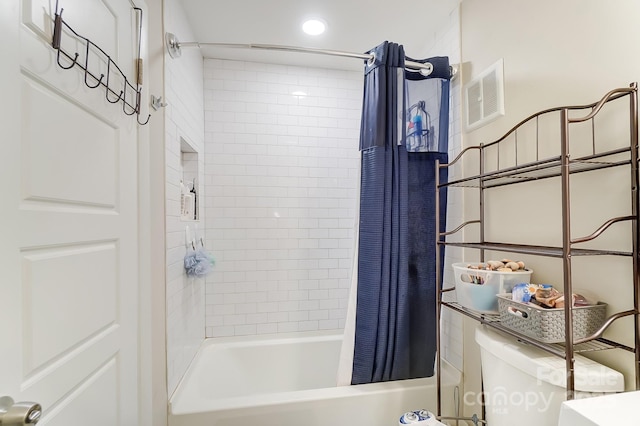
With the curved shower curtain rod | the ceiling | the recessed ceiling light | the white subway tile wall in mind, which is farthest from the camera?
the white subway tile wall

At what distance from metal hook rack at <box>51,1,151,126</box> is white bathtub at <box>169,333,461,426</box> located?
131 cm

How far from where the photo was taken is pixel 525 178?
4.03ft

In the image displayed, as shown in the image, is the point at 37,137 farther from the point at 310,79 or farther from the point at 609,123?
the point at 310,79

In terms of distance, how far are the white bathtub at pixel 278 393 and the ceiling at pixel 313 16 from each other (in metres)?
1.90

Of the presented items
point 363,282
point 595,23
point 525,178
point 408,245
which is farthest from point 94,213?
point 595,23

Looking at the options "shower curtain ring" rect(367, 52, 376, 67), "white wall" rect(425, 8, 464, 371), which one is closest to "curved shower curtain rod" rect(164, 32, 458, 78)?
"shower curtain ring" rect(367, 52, 376, 67)

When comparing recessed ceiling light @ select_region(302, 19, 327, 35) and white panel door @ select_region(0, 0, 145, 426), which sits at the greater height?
recessed ceiling light @ select_region(302, 19, 327, 35)

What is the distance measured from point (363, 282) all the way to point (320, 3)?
1546mm

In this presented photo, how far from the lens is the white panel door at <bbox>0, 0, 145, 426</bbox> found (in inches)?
24.0

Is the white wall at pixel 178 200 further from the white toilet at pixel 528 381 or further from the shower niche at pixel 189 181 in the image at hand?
the white toilet at pixel 528 381

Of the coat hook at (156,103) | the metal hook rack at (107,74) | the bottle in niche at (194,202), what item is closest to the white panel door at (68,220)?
the metal hook rack at (107,74)

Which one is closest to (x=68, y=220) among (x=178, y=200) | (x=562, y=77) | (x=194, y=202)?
(x=178, y=200)

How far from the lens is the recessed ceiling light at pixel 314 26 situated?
1.85m

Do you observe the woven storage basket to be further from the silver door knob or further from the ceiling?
the ceiling
